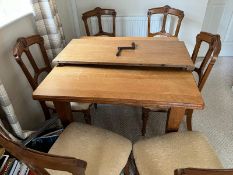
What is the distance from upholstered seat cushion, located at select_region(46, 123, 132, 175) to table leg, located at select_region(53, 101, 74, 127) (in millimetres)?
89

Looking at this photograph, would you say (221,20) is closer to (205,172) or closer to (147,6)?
(147,6)

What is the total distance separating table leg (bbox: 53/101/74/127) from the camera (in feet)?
4.06

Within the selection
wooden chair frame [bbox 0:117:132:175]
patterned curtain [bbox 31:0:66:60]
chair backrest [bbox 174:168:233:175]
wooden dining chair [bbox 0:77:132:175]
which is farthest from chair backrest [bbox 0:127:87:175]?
patterned curtain [bbox 31:0:66:60]

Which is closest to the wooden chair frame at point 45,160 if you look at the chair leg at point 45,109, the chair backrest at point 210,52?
the chair leg at point 45,109

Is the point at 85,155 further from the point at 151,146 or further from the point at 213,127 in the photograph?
the point at 213,127

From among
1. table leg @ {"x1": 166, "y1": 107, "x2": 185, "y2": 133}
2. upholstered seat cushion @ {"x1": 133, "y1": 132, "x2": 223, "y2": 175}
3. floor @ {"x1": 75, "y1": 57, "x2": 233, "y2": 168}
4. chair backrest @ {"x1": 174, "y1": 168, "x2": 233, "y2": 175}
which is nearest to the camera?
chair backrest @ {"x1": 174, "y1": 168, "x2": 233, "y2": 175}

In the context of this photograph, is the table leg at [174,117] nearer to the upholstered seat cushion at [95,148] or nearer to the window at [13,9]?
the upholstered seat cushion at [95,148]

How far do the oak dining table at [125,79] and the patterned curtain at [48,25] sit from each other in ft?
1.01

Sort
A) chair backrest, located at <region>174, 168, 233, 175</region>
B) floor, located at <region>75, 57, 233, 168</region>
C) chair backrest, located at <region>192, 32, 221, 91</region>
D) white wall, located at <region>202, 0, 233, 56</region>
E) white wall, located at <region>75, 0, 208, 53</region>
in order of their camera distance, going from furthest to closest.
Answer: white wall, located at <region>202, 0, 233, 56</region> → white wall, located at <region>75, 0, 208, 53</region> → floor, located at <region>75, 57, 233, 168</region> → chair backrest, located at <region>192, 32, 221, 91</region> → chair backrest, located at <region>174, 168, 233, 175</region>

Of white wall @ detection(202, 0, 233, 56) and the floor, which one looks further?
white wall @ detection(202, 0, 233, 56)

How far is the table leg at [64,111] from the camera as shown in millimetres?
1237

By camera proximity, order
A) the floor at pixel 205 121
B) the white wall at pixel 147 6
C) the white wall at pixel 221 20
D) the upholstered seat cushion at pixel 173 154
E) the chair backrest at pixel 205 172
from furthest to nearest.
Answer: the white wall at pixel 221 20
the white wall at pixel 147 6
the floor at pixel 205 121
the upholstered seat cushion at pixel 173 154
the chair backrest at pixel 205 172

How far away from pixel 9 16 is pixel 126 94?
3.97 ft

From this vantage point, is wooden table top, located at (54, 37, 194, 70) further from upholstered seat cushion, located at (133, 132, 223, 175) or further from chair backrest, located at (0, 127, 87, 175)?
chair backrest, located at (0, 127, 87, 175)
